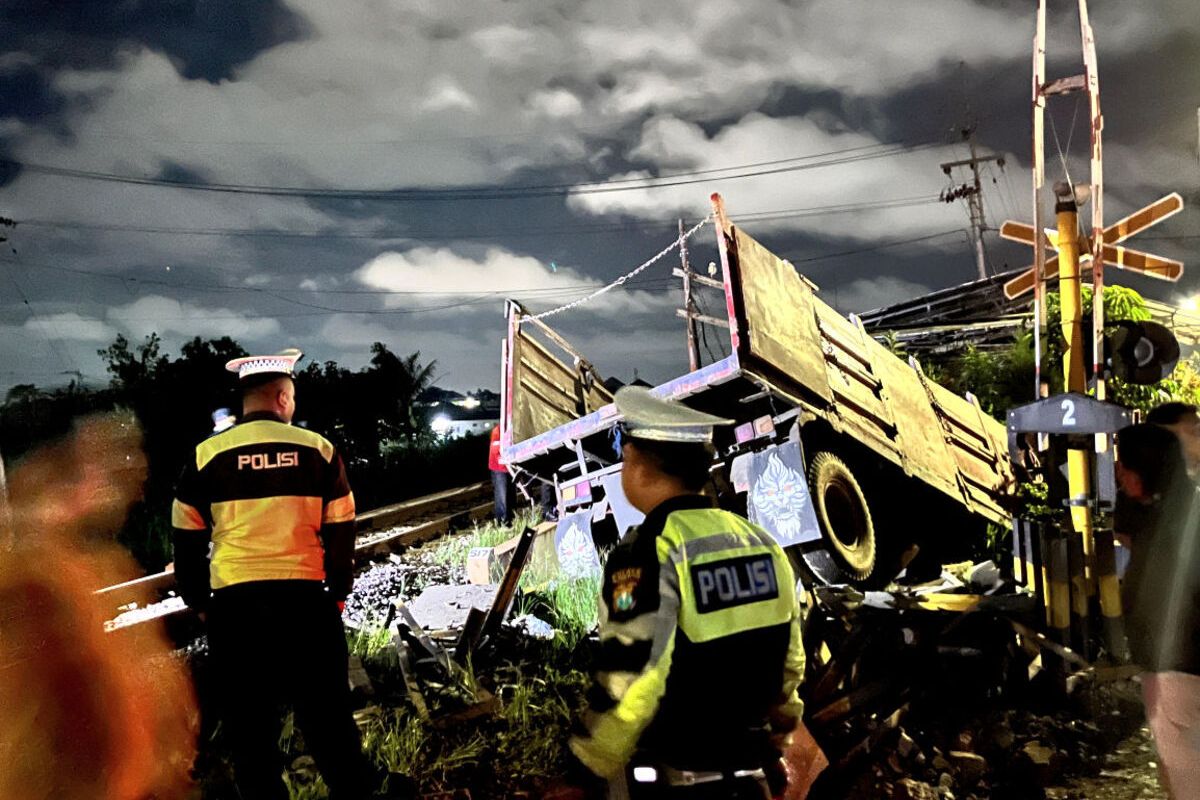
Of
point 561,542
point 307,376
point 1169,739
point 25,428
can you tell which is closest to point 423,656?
point 561,542

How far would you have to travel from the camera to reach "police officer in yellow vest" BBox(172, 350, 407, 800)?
9.33ft

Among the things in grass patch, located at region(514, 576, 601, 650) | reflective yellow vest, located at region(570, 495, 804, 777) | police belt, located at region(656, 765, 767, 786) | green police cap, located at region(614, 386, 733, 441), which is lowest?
grass patch, located at region(514, 576, 601, 650)

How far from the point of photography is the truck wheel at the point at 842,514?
641cm

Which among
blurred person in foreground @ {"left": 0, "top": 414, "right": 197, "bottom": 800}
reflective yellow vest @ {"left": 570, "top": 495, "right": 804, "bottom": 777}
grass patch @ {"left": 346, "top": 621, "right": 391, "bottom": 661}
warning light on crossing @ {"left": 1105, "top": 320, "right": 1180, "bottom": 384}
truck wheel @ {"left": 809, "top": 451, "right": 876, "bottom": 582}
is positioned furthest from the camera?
truck wheel @ {"left": 809, "top": 451, "right": 876, "bottom": 582}

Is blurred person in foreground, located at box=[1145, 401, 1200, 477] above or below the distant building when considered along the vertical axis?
below

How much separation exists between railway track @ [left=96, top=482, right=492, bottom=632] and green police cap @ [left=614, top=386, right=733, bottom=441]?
4466mm

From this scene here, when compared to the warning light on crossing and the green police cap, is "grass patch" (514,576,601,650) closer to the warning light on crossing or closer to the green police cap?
the green police cap

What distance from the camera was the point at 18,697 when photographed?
3.65m

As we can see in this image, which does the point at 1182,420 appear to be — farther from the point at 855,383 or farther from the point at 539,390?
the point at 539,390

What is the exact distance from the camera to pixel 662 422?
190 centimetres

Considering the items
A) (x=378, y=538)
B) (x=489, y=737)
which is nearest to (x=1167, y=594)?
(x=489, y=737)

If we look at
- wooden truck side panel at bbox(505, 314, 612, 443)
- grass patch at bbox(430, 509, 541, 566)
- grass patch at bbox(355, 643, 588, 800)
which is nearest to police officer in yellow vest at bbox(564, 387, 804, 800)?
grass patch at bbox(355, 643, 588, 800)

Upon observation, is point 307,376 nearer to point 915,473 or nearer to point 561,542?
point 561,542

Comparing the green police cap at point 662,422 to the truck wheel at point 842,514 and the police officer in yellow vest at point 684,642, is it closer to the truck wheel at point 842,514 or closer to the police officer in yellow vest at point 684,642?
the police officer in yellow vest at point 684,642
